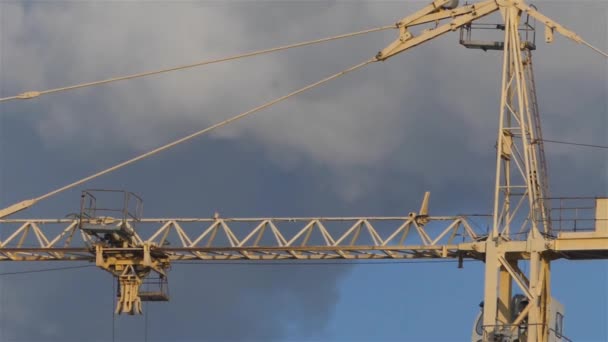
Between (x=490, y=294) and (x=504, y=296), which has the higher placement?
(x=504, y=296)

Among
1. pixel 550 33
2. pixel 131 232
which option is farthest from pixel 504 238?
pixel 131 232

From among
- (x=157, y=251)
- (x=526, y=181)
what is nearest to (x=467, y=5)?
(x=526, y=181)

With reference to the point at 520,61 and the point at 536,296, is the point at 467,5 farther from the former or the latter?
the point at 536,296

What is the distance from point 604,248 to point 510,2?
1352 cm

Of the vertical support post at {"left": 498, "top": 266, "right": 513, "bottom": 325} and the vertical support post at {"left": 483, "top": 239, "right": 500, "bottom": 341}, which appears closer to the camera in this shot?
the vertical support post at {"left": 483, "top": 239, "right": 500, "bottom": 341}

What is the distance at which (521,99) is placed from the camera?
10575cm

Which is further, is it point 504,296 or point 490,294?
point 504,296

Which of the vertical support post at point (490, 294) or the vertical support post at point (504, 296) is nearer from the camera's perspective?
the vertical support post at point (490, 294)

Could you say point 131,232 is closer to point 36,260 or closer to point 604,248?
point 36,260

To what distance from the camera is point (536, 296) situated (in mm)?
102562

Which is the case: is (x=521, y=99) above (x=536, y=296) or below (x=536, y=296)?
above

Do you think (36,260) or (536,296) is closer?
(536,296)

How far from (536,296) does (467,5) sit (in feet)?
51.2

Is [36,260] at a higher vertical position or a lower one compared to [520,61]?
lower
